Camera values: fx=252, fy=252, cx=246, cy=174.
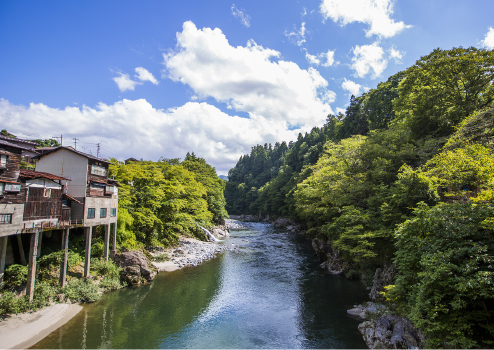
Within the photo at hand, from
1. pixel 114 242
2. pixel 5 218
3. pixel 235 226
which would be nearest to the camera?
pixel 5 218

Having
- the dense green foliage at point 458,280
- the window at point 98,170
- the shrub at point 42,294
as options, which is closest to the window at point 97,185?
the window at point 98,170

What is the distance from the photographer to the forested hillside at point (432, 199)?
10289 millimetres

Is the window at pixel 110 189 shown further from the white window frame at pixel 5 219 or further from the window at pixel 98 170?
the white window frame at pixel 5 219

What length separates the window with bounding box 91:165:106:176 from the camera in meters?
23.2

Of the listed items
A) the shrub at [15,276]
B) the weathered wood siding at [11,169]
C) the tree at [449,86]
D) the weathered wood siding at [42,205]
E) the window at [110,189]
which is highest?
the tree at [449,86]

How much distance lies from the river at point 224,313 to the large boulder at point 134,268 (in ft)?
3.07

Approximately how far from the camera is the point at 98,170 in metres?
23.9

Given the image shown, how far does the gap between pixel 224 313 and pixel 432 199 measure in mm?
16655

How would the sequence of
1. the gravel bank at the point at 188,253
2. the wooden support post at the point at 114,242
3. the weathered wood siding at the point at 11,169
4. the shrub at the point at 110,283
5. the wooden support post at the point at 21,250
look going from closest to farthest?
the weathered wood siding at the point at 11,169
the wooden support post at the point at 21,250
the shrub at the point at 110,283
the wooden support post at the point at 114,242
the gravel bank at the point at 188,253

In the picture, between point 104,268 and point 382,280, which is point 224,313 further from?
point 382,280

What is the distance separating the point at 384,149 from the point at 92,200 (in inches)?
1074

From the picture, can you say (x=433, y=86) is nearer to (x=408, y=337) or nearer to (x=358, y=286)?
(x=358, y=286)

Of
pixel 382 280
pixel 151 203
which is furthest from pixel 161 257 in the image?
pixel 382 280

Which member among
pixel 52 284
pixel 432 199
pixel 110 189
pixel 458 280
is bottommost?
pixel 52 284
